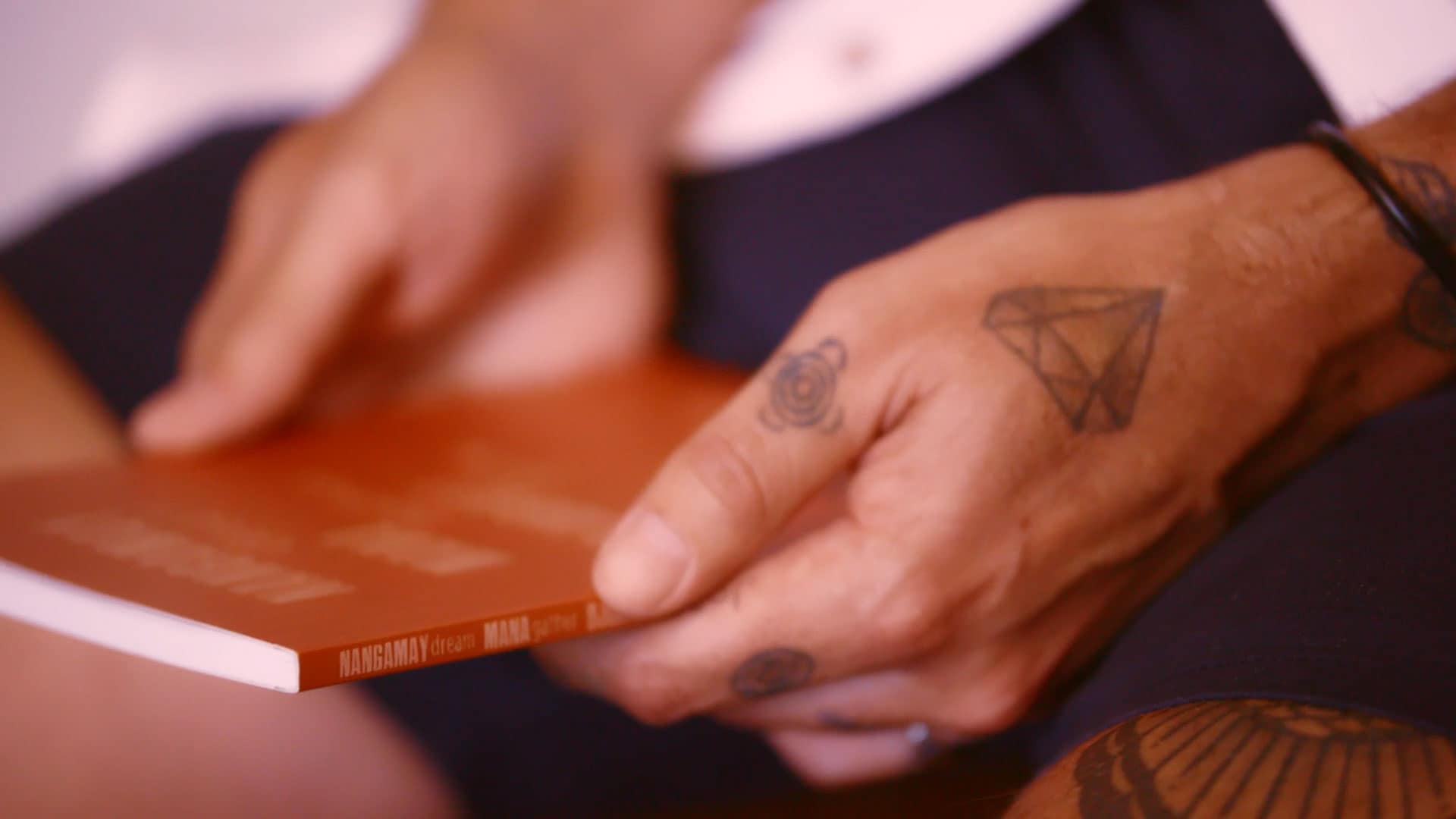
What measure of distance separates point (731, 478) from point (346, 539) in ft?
0.56

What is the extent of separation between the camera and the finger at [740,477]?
0.35 metres

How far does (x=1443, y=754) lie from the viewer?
0.25 m

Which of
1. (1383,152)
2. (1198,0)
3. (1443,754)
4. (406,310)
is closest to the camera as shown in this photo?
(1443,754)

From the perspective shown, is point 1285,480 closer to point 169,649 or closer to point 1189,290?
point 1189,290

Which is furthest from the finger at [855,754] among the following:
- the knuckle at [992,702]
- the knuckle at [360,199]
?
the knuckle at [360,199]

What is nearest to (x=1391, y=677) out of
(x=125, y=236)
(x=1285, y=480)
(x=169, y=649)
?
(x=1285, y=480)

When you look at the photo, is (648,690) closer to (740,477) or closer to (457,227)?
(740,477)

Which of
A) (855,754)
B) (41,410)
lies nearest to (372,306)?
(41,410)

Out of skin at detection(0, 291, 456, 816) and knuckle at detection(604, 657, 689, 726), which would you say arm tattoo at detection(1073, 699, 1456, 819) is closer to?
knuckle at detection(604, 657, 689, 726)

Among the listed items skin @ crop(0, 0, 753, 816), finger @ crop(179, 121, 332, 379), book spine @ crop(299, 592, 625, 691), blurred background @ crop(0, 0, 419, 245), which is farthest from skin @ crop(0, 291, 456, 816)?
blurred background @ crop(0, 0, 419, 245)

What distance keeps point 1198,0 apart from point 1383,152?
17 cm

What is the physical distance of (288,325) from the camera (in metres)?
0.61

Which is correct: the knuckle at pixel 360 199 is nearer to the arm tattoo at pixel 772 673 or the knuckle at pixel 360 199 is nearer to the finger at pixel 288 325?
the finger at pixel 288 325

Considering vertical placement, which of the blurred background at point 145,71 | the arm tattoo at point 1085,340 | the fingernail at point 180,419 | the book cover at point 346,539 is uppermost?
the blurred background at point 145,71
